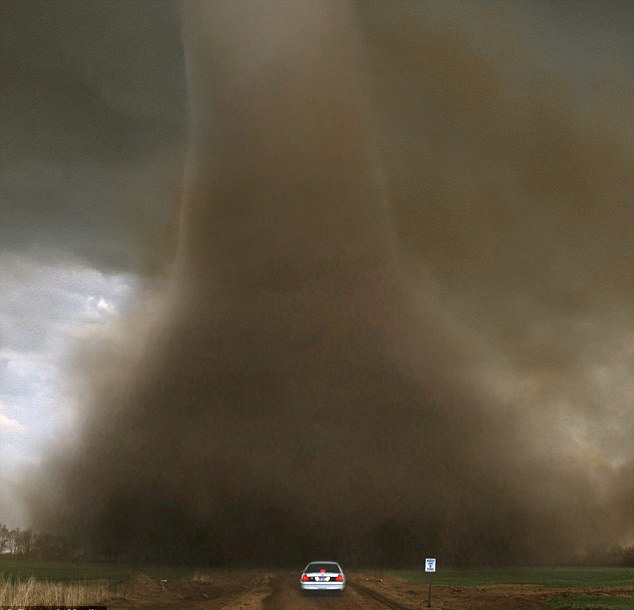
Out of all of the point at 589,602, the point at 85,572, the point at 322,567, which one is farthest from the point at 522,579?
A: the point at 85,572

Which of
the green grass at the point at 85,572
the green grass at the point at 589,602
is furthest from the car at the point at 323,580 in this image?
the green grass at the point at 85,572

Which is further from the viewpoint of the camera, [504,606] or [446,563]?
[446,563]

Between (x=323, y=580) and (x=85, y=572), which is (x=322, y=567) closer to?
(x=323, y=580)

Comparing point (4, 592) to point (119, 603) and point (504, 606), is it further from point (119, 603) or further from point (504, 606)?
point (504, 606)

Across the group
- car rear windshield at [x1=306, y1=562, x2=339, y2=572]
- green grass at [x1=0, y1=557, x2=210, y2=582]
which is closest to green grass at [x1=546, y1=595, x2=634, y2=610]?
car rear windshield at [x1=306, y1=562, x2=339, y2=572]

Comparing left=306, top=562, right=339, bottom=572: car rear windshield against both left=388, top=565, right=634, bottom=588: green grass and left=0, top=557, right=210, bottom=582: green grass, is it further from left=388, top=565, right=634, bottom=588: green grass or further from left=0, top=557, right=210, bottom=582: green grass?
left=388, top=565, right=634, bottom=588: green grass

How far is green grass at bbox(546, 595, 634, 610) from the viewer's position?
34500 mm

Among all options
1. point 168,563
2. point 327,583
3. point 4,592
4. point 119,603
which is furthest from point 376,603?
point 168,563

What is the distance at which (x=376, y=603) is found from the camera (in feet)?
106

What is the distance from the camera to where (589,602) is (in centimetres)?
3850

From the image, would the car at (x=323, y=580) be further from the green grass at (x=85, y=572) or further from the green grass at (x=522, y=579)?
the green grass at (x=522, y=579)

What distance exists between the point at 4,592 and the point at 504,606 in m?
23.5

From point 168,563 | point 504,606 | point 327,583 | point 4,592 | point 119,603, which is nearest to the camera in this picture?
point 4,592

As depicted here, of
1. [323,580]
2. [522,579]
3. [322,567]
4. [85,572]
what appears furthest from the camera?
[522,579]
